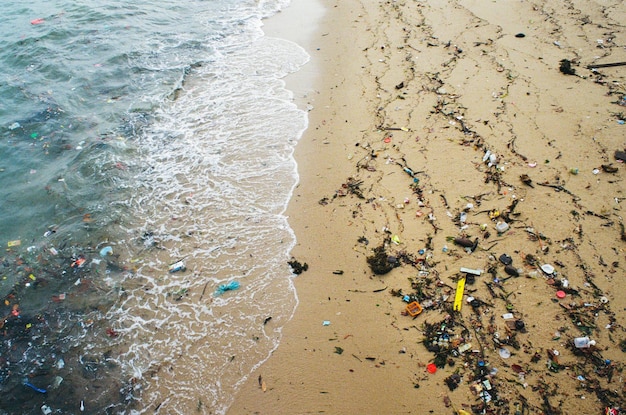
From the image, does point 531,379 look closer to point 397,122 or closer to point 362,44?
point 397,122

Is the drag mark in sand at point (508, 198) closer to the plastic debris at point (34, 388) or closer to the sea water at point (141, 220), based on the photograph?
the sea water at point (141, 220)

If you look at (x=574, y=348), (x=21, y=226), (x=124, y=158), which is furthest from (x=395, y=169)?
(x=21, y=226)

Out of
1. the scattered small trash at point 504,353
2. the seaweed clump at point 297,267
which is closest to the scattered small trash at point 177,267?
the seaweed clump at point 297,267

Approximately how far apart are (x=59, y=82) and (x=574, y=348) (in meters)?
12.6

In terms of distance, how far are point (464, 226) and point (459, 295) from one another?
116 centimetres

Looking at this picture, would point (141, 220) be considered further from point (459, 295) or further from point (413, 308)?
point (459, 295)

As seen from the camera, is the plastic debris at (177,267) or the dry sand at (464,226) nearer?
the dry sand at (464,226)

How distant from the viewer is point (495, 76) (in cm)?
716

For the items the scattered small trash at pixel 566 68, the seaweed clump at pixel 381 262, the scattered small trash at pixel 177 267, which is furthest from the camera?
the scattered small trash at pixel 566 68

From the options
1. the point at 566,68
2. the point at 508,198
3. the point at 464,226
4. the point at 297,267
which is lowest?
the point at 297,267

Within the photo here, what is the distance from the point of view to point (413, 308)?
4.08 m

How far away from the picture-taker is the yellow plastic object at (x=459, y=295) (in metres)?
3.99

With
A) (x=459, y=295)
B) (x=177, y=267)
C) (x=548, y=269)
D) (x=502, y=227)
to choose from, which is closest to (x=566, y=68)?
(x=502, y=227)

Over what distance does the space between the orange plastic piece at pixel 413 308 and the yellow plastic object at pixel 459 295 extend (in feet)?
1.40
